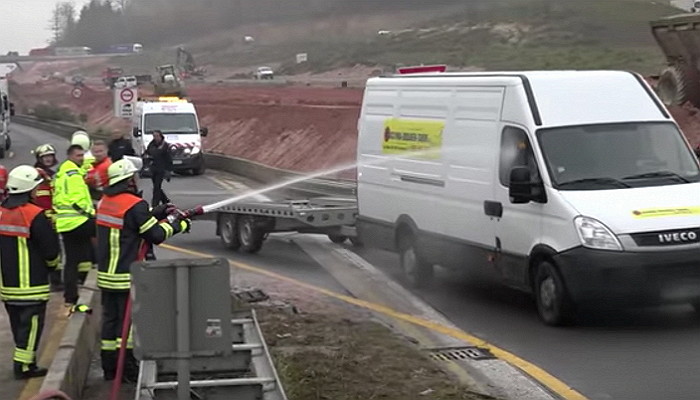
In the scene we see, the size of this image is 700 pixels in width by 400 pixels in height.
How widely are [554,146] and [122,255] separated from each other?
14.6 feet

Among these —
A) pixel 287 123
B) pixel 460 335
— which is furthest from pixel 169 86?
pixel 460 335

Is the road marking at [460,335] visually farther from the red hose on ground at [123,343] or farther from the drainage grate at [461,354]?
the red hose on ground at [123,343]

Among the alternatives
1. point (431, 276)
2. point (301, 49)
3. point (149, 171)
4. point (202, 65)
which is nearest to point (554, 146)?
point (431, 276)

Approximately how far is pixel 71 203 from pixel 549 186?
4.66 meters

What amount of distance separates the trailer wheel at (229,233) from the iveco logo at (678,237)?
8.13 m

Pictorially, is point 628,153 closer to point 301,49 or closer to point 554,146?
point 554,146

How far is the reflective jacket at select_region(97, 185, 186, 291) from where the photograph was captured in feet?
27.5

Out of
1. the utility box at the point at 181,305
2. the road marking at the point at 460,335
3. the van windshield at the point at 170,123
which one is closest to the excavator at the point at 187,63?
the van windshield at the point at 170,123

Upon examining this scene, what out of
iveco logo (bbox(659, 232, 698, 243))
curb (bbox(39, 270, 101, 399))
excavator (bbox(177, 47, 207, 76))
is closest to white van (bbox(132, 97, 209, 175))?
curb (bbox(39, 270, 101, 399))

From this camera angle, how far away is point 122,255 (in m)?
8.53

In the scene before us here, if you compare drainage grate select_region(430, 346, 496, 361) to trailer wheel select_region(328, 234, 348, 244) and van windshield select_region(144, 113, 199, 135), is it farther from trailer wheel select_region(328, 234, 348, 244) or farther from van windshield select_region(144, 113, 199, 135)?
van windshield select_region(144, 113, 199, 135)

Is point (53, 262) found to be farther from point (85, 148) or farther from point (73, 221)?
point (85, 148)

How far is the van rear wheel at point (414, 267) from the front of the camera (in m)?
13.0

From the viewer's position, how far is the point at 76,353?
28.3ft
